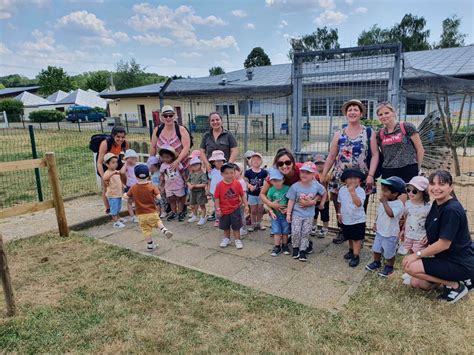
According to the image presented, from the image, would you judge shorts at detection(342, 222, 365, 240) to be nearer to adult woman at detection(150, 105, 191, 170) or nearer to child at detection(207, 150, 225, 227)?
child at detection(207, 150, 225, 227)

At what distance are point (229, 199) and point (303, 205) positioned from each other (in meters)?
0.96

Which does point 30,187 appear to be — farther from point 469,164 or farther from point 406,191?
point 469,164

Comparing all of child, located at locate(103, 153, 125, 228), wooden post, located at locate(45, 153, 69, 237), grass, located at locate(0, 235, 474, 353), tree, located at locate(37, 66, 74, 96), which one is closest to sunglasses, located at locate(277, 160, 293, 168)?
grass, located at locate(0, 235, 474, 353)

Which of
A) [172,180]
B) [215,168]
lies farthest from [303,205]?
[172,180]

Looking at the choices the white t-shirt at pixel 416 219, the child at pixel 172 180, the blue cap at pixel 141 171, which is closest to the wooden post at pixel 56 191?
the blue cap at pixel 141 171

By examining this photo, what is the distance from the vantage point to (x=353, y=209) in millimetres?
3914

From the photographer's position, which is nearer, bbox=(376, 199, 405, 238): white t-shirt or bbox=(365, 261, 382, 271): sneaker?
bbox=(376, 199, 405, 238): white t-shirt

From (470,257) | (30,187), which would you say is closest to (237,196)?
(470,257)

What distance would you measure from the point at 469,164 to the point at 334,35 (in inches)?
1531

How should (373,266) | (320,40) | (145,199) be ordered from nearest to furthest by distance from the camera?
(373,266) < (145,199) < (320,40)

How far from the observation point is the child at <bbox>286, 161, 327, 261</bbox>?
4.05 m

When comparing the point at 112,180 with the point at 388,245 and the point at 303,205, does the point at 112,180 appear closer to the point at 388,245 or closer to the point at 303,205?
the point at 303,205

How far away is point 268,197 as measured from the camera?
14.4 feet

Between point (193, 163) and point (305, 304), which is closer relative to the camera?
point (305, 304)
